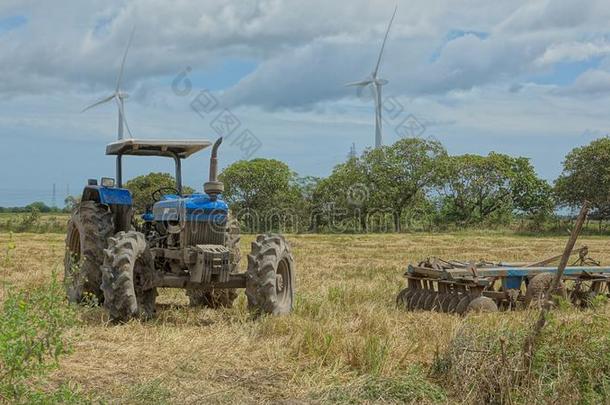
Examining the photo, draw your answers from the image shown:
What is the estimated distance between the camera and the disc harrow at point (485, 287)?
9.95m

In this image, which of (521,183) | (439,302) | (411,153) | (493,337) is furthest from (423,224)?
(493,337)

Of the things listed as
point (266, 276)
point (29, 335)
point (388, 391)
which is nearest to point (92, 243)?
point (266, 276)

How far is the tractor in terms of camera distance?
29.8 feet

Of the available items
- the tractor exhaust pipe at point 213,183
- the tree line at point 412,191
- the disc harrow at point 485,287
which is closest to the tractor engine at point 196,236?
the tractor exhaust pipe at point 213,183

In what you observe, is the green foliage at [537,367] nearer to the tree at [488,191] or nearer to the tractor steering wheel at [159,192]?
the tractor steering wheel at [159,192]

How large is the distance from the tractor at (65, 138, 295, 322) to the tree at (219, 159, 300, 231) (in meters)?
41.2

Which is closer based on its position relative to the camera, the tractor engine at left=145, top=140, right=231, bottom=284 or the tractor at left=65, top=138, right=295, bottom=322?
the tractor at left=65, top=138, right=295, bottom=322

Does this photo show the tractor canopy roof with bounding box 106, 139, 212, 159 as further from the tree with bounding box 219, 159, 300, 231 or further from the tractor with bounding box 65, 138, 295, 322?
the tree with bounding box 219, 159, 300, 231

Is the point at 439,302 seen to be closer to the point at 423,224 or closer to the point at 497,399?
the point at 497,399

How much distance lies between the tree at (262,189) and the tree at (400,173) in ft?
19.2

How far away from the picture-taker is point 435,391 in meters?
6.09

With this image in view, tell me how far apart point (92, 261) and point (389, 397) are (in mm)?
5431

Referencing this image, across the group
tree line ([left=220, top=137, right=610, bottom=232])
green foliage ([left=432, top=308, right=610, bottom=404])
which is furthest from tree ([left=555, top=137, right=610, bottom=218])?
green foliage ([left=432, top=308, right=610, bottom=404])

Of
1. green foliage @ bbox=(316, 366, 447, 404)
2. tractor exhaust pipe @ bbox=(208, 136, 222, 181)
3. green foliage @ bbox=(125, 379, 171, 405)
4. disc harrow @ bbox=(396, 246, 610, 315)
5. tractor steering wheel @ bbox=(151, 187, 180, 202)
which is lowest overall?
green foliage @ bbox=(316, 366, 447, 404)
